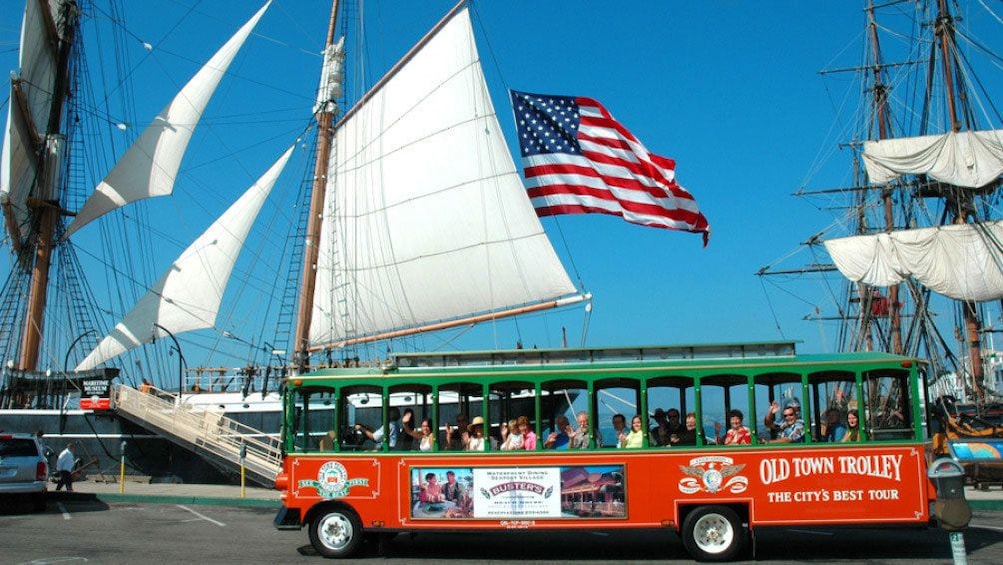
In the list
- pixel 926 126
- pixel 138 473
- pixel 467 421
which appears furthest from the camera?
pixel 926 126

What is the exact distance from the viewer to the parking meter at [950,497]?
8.06 meters

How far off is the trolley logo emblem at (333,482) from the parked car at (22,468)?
26.5 feet

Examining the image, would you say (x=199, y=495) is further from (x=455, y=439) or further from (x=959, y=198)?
(x=959, y=198)

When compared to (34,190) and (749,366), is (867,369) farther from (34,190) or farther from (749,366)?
(34,190)

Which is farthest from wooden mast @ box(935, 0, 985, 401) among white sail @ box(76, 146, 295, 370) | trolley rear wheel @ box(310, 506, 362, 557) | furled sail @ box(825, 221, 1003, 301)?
trolley rear wheel @ box(310, 506, 362, 557)

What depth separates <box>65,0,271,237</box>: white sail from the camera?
108ft

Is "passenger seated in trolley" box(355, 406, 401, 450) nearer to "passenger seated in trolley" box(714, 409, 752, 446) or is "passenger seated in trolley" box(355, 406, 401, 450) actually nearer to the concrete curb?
"passenger seated in trolley" box(714, 409, 752, 446)

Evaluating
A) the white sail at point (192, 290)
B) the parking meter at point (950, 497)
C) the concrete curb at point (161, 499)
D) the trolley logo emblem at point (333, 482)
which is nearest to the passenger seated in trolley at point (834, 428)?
the parking meter at point (950, 497)

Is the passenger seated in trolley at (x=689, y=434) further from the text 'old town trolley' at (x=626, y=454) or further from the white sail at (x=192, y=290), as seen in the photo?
the white sail at (x=192, y=290)

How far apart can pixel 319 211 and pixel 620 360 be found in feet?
68.1

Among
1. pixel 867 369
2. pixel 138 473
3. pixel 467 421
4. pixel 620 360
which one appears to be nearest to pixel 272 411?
pixel 138 473

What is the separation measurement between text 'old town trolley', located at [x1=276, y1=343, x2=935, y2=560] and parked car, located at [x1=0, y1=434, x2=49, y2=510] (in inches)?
304

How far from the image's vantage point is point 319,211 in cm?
3139

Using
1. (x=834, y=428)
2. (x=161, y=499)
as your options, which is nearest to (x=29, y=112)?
(x=161, y=499)
